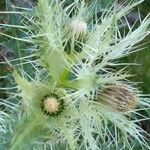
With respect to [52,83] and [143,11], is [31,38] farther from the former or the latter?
[143,11]

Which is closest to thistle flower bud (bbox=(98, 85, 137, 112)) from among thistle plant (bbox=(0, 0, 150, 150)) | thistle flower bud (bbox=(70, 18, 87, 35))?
thistle plant (bbox=(0, 0, 150, 150))

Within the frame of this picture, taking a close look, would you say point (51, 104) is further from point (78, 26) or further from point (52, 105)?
point (78, 26)

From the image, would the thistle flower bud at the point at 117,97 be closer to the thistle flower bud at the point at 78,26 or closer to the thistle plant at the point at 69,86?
the thistle plant at the point at 69,86

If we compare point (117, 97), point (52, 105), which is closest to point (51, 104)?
point (52, 105)

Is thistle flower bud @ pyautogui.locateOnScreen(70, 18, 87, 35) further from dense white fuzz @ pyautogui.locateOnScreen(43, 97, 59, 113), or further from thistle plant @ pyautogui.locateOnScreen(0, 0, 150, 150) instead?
dense white fuzz @ pyautogui.locateOnScreen(43, 97, 59, 113)

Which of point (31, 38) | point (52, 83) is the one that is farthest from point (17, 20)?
point (52, 83)

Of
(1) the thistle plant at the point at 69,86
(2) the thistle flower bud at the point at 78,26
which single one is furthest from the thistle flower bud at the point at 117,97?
(2) the thistle flower bud at the point at 78,26
